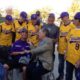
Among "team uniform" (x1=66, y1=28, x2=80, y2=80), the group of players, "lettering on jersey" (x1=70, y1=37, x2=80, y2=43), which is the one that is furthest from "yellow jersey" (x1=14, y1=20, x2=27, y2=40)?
"lettering on jersey" (x1=70, y1=37, x2=80, y2=43)

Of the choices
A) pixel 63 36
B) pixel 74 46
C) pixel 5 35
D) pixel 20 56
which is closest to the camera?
pixel 74 46

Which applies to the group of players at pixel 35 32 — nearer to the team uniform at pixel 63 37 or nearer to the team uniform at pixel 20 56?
the team uniform at pixel 63 37

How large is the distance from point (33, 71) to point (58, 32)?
206 centimetres

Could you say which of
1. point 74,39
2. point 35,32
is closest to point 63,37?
point 35,32

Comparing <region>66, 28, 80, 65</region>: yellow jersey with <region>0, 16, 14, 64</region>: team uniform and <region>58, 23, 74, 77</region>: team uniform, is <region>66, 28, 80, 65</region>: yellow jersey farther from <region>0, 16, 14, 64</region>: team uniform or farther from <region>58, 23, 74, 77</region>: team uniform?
<region>0, 16, 14, 64</region>: team uniform

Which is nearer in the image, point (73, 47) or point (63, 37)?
point (73, 47)

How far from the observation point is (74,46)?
323 inches

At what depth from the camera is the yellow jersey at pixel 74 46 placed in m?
8.15

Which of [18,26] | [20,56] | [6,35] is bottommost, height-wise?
[20,56]

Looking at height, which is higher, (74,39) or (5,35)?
(74,39)

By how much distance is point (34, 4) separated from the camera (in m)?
15.9

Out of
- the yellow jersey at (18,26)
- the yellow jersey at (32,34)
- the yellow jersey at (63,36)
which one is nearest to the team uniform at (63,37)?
the yellow jersey at (63,36)

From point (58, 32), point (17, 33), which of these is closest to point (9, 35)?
point (17, 33)

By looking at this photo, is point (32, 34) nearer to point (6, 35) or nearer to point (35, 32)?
point (35, 32)
